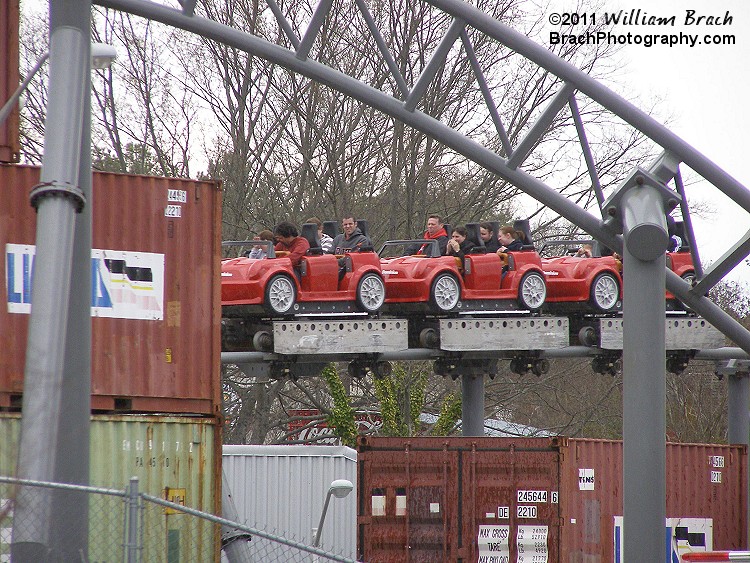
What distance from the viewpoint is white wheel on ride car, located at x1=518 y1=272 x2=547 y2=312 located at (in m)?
16.3

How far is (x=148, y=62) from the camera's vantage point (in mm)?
24078

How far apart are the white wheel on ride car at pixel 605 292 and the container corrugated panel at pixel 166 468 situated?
307 inches

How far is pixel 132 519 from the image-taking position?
6.29 m

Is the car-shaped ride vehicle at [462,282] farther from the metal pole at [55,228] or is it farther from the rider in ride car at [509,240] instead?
the metal pole at [55,228]

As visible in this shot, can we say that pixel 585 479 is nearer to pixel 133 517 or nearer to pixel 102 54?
pixel 102 54

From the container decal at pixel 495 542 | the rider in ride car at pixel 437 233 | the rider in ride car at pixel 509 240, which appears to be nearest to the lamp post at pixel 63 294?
the container decal at pixel 495 542

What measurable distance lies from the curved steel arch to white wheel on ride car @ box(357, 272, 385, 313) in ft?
17.8

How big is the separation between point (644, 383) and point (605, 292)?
354 inches

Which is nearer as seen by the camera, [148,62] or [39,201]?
[39,201]

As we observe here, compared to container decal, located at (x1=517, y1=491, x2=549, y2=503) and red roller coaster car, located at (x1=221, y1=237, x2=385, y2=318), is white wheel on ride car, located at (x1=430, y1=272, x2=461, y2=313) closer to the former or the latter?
red roller coaster car, located at (x1=221, y1=237, x2=385, y2=318)

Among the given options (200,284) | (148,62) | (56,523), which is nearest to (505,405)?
(148,62)

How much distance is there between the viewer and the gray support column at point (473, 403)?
709 inches

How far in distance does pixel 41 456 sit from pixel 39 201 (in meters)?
1.45

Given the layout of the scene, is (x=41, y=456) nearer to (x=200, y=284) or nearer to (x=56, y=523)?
(x=56, y=523)
